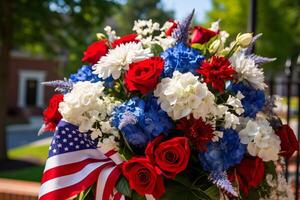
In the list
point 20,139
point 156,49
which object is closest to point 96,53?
point 156,49

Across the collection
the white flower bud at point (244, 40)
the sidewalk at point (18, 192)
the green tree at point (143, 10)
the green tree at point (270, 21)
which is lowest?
the sidewalk at point (18, 192)

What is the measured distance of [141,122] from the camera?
1621 millimetres

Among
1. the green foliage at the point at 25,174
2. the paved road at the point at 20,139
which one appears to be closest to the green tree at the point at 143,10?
the paved road at the point at 20,139

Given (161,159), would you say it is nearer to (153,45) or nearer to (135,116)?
(135,116)

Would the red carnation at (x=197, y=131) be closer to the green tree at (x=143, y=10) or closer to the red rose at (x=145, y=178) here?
the red rose at (x=145, y=178)

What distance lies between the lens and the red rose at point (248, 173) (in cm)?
171

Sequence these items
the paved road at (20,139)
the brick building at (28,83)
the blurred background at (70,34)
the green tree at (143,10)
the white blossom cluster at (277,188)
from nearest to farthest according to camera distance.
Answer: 1. the white blossom cluster at (277,188)
2. the blurred background at (70,34)
3. the paved road at (20,139)
4. the brick building at (28,83)
5. the green tree at (143,10)

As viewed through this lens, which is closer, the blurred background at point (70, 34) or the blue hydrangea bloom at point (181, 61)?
the blue hydrangea bloom at point (181, 61)

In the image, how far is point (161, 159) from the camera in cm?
157

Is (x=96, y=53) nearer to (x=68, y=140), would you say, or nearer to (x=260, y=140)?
(x=68, y=140)

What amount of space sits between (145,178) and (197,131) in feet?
0.76

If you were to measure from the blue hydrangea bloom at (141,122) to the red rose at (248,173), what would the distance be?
30 cm

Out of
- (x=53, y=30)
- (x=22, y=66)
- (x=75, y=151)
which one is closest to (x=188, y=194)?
(x=75, y=151)

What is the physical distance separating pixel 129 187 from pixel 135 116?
239 millimetres
